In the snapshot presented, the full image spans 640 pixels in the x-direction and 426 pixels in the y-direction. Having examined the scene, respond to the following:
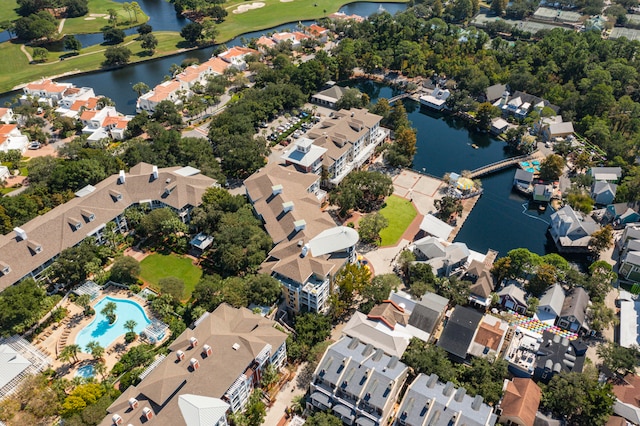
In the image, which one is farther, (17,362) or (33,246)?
(33,246)

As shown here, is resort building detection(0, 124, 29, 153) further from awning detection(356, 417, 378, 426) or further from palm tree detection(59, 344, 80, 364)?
awning detection(356, 417, 378, 426)

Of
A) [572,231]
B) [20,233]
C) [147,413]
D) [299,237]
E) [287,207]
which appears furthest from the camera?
[572,231]

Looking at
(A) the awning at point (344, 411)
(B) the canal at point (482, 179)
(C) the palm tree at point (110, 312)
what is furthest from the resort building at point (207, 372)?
(B) the canal at point (482, 179)

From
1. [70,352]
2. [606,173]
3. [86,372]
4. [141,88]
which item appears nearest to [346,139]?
[606,173]

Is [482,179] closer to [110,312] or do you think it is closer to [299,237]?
[299,237]

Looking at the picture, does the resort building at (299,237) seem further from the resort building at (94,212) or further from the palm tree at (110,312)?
the palm tree at (110,312)

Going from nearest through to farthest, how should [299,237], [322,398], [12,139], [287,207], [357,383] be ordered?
[357,383] < [322,398] < [299,237] < [287,207] < [12,139]

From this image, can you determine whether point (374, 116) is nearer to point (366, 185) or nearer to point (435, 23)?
point (366, 185)

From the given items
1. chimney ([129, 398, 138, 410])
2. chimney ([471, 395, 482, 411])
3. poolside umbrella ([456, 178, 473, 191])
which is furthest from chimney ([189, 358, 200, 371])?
poolside umbrella ([456, 178, 473, 191])
